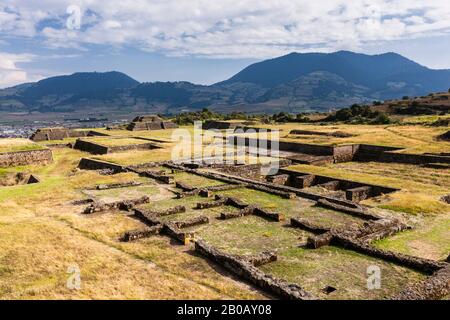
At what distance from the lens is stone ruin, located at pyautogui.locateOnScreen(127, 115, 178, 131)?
64.1 meters

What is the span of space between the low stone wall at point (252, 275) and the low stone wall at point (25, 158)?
2573 cm

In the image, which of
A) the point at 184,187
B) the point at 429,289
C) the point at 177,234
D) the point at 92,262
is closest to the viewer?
the point at 429,289

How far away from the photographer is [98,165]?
1272 inches

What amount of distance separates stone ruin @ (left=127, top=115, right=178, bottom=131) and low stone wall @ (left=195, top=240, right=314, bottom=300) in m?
52.8

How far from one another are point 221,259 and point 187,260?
4.02 ft

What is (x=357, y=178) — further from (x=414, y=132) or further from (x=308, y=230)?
(x=414, y=132)

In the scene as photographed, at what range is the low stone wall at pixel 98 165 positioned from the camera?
2989cm

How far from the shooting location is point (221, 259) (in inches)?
489

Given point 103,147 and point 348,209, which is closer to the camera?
point 348,209

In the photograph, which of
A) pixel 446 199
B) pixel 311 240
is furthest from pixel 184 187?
pixel 446 199

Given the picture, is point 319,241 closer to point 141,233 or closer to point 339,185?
point 141,233

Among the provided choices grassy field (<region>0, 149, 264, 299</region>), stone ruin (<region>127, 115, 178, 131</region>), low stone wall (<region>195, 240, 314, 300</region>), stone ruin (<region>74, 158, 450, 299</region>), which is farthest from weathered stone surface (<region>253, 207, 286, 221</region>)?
stone ruin (<region>127, 115, 178, 131</region>)

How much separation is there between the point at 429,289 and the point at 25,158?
32946 millimetres
